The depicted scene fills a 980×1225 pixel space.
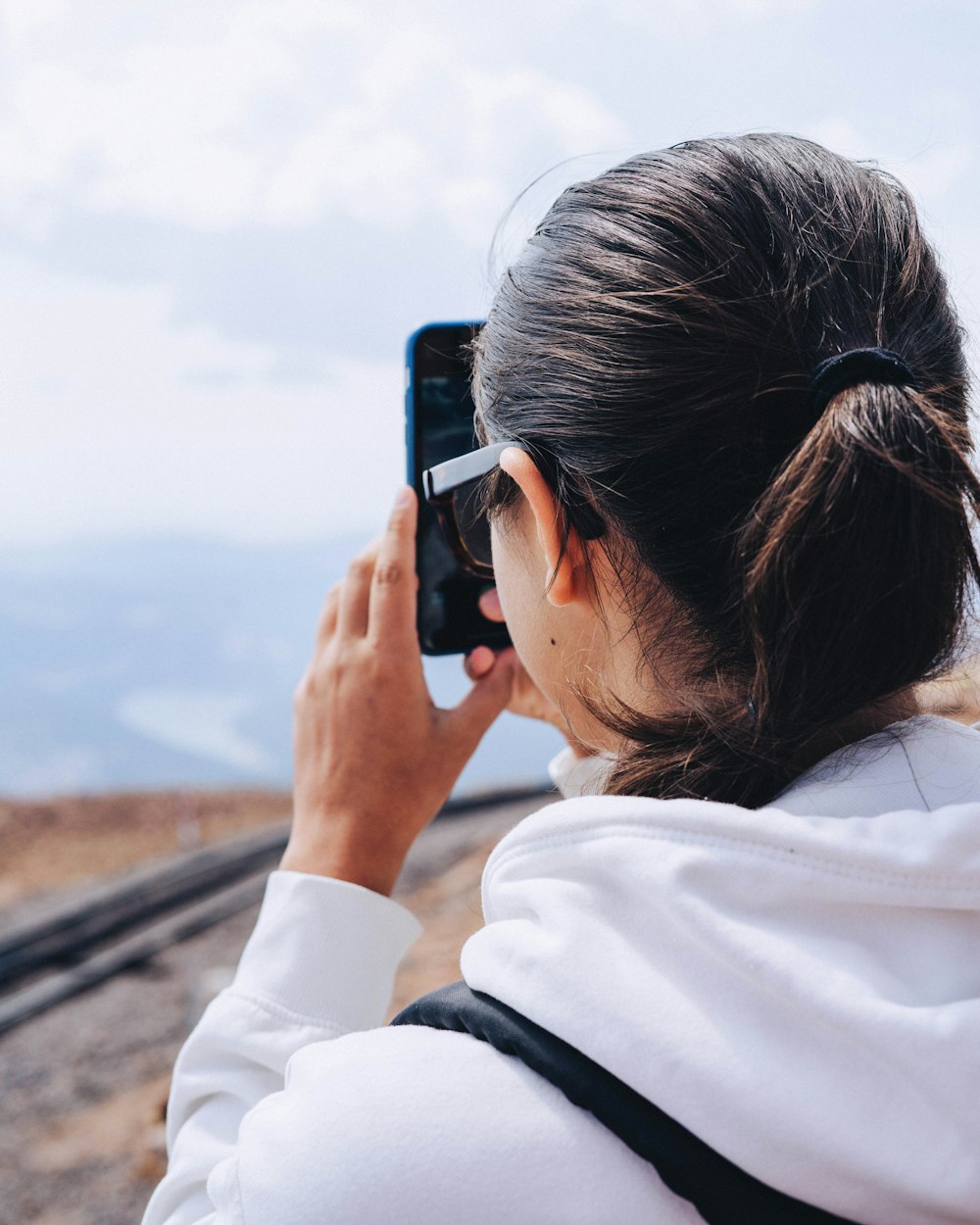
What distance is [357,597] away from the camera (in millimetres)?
A: 1619

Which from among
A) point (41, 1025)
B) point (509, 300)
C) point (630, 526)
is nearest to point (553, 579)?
point (630, 526)

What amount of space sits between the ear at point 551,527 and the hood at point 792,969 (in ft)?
0.81

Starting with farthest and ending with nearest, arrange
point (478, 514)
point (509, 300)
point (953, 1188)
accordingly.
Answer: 1. point (478, 514)
2. point (509, 300)
3. point (953, 1188)

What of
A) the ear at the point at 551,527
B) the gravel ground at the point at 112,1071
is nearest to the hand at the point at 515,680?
the ear at the point at 551,527

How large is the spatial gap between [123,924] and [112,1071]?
2.38 m

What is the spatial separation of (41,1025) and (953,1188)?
5988 mm

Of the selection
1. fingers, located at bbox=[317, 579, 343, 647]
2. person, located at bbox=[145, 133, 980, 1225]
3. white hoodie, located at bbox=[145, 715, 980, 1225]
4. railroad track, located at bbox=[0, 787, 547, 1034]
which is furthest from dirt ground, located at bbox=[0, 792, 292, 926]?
white hoodie, located at bbox=[145, 715, 980, 1225]

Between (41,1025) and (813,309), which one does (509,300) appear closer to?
(813,309)

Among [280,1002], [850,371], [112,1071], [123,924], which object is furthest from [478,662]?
[123,924]

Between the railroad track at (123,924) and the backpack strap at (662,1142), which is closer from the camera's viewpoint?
the backpack strap at (662,1142)

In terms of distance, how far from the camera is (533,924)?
0.83 metres

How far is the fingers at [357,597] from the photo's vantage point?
161 cm

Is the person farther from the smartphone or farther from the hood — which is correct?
the smartphone

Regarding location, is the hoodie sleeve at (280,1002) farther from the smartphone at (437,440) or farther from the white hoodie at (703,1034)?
the smartphone at (437,440)
